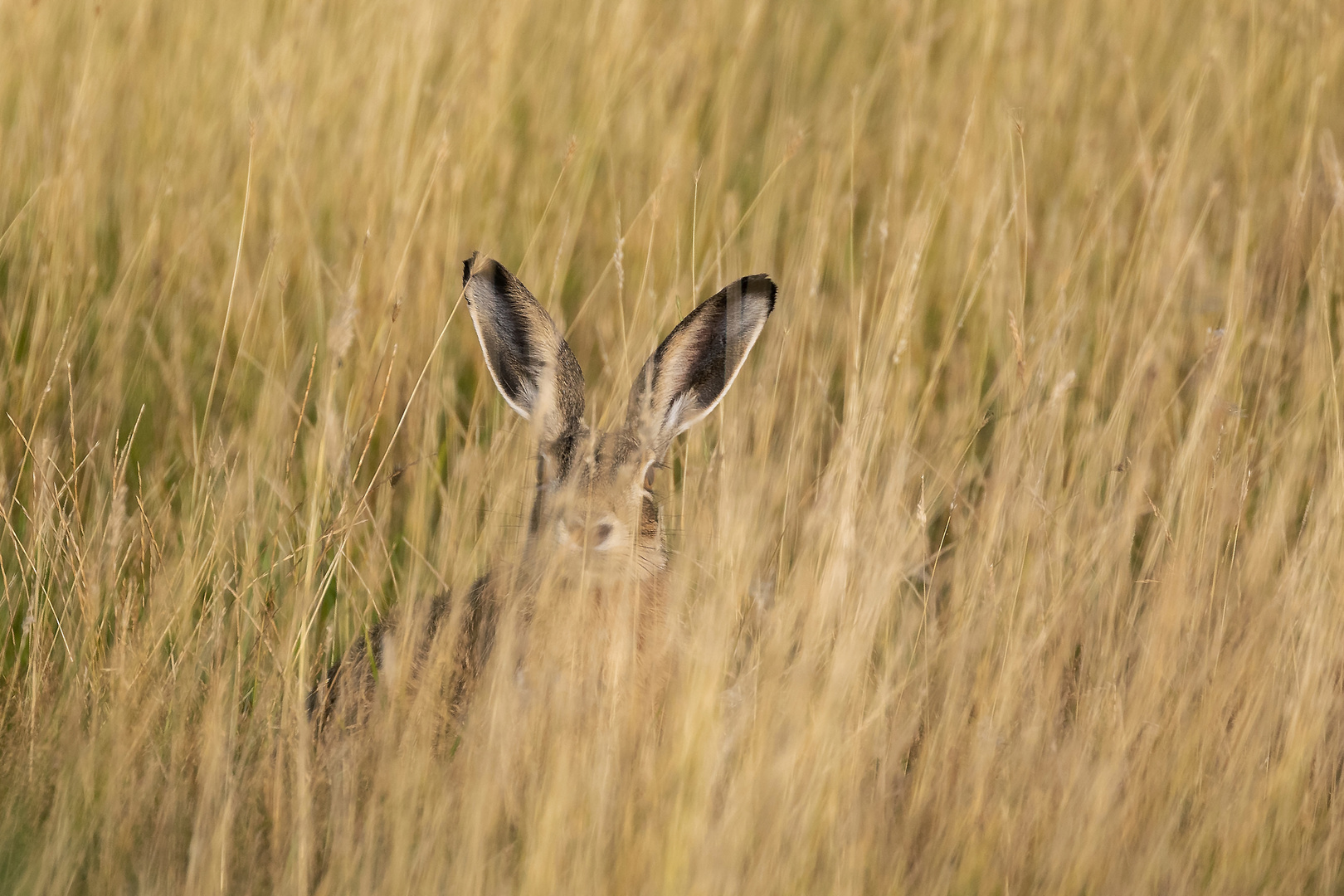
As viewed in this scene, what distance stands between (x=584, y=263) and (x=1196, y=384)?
1.79 m

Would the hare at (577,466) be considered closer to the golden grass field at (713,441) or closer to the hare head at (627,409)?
the hare head at (627,409)

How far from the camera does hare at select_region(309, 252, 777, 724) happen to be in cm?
297

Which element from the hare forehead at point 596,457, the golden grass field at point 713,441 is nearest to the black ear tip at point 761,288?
the golden grass field at point 713,441

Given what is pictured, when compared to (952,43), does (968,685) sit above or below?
below

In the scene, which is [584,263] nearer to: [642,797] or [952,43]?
[952,43]

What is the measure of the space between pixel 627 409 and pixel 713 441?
662 mm

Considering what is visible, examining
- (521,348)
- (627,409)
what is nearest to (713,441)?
(627,409)

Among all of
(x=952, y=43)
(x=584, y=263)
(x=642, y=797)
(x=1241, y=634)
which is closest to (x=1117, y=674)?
(x=1241, y=634)

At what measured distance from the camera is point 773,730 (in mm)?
2514

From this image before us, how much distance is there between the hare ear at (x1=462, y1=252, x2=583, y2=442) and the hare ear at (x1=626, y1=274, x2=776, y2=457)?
0.51 ft

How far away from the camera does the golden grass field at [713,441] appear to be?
247 centimetres

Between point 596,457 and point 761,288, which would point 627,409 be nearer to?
point 596,457

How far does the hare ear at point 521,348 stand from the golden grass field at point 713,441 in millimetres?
176

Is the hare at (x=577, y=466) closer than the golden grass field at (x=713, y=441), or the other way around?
the golden grass field at (x=713, y=441)
